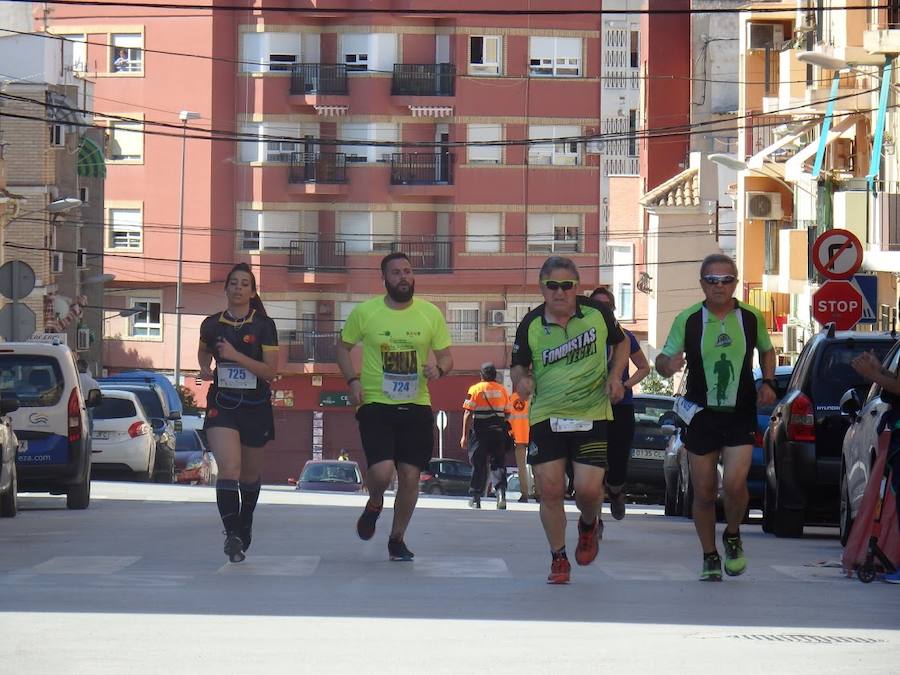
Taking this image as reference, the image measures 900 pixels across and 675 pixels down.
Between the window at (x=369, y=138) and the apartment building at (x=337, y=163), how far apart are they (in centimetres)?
7

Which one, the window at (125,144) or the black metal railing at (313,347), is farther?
the black metal railing at (313,347)

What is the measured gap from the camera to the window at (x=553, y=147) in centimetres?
7212

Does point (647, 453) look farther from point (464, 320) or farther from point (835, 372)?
point (464, 320)

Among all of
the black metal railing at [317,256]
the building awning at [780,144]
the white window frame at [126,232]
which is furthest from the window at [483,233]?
the building awning at [780,144]

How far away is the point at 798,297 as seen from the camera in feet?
175

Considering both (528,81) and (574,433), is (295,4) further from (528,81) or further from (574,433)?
(574,433)

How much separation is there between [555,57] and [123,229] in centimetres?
1609

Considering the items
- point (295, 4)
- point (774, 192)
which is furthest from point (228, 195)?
point (774, 192)

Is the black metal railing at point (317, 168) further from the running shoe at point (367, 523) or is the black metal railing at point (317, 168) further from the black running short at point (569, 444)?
the black running short at point (569, 444)

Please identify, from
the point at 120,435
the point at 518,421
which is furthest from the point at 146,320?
the point at 518,421

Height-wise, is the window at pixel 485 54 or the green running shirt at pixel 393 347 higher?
the window at pixel 485 54

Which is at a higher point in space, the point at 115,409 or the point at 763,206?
the point at 763,206

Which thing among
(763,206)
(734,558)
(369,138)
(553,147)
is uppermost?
(369,138)

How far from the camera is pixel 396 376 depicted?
13172mm
